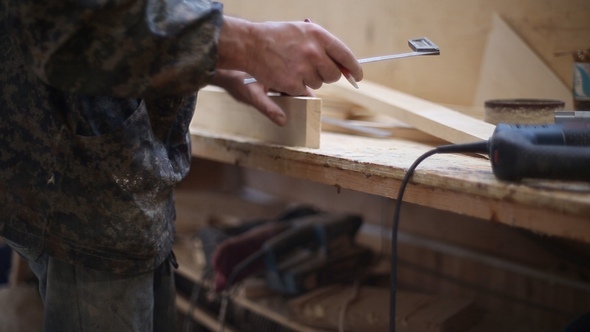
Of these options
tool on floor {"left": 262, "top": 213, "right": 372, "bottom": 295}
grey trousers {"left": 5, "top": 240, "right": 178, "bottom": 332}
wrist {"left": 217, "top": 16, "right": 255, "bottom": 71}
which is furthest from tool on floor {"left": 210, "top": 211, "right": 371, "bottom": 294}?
wrist {"left": 217, "top": 16, "right": 255, "bottom": 71}

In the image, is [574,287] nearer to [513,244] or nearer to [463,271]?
[513,244]

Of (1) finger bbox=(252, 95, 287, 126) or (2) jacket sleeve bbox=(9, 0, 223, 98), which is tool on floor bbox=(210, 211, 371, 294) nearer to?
(1) finger bbox=(252, 95, 287, 126)

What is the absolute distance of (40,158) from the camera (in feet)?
2.41

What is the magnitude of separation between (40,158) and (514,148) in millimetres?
579

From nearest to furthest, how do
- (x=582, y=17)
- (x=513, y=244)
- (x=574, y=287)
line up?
(x=582, y=17) < (x=574, y=287) < (x=513, y=244)

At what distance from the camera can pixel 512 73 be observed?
3.96 ft

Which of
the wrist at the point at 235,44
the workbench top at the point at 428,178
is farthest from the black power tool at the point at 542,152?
the wrist at the point at 235,44

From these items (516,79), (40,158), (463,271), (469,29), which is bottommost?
(463,271)

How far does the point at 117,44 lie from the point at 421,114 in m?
0.56

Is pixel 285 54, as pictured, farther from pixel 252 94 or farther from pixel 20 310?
pixel 20 310

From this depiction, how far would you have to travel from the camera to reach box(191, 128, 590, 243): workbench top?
24.2 inches

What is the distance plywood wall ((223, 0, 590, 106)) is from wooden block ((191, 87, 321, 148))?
16.7 inches

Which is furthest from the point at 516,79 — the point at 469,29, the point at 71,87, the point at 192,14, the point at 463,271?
the point at 71,87

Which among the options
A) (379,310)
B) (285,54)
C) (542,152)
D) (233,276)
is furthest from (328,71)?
(233,276)
